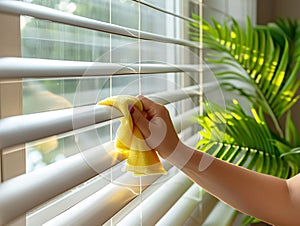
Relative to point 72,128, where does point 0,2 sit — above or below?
above

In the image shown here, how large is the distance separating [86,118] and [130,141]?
6 centimetres

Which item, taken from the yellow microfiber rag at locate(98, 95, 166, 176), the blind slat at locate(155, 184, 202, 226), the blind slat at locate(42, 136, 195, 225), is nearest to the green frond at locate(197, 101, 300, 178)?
the blind slat at locate(155, 184, 202, 226)

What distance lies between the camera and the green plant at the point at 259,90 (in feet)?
5.04

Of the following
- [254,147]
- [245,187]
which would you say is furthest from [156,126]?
[254,147]

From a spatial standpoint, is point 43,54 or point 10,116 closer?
point 10,116

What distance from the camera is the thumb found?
0.74m

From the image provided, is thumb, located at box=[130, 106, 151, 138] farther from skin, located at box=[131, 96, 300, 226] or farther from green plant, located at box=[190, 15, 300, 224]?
green plant, located at box=[190, 15, 300, 224]

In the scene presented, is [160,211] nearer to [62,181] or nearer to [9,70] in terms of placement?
[62,181]

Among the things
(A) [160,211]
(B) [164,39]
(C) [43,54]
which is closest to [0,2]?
(C) [43,54]

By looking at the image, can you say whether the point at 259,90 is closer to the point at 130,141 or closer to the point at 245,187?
the point at 245,187

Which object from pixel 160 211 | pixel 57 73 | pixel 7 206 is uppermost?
pixel 57 73

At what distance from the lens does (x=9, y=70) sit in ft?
1.97

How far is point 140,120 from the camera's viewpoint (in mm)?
742

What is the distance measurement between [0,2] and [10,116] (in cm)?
14
